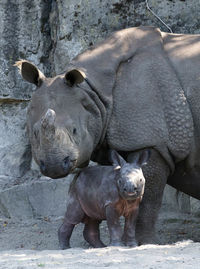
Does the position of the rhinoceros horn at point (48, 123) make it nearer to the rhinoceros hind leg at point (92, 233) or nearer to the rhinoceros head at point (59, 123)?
the rhinoceros head at point (59, 123)

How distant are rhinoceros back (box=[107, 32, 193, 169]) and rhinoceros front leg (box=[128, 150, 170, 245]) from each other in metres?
0.12

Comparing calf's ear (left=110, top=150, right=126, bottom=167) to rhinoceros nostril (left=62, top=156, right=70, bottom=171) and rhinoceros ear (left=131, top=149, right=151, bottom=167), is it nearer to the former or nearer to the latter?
rhinoceros ear (left=131, top=149, right=151, bottom=167)

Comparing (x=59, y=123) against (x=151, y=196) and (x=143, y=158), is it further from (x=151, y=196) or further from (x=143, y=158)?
(x=151, y=196)

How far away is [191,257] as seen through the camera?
16.3 feet

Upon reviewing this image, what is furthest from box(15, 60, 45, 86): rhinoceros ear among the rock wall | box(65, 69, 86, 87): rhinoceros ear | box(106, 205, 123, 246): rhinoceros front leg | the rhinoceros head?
the rock wall

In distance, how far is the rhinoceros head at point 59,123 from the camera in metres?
5.85

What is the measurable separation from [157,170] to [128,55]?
1256mm

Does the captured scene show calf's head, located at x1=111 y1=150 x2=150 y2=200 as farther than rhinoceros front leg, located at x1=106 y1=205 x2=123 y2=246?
No

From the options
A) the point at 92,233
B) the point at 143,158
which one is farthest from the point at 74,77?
the point at 92,233

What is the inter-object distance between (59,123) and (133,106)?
2.85 ft

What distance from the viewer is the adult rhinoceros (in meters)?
6.27

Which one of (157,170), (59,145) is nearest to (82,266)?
(59,145)

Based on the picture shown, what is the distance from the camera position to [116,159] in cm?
623

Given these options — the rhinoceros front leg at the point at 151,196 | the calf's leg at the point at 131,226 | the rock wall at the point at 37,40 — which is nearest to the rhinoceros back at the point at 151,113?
the rhinoceros front leg at the point at 151,196
